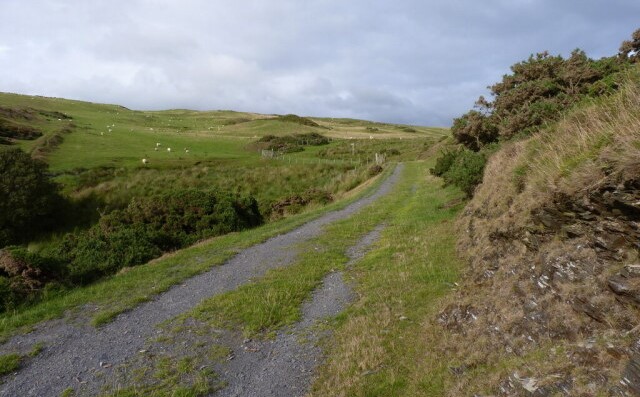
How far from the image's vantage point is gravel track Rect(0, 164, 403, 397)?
620 cm

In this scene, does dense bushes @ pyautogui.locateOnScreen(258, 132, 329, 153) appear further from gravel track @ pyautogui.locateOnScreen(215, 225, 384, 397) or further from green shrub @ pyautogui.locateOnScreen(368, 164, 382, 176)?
gravel track @ pyautogui.locateOnScreen(215, 225, 384, 397)

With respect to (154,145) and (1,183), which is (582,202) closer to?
(1,183)

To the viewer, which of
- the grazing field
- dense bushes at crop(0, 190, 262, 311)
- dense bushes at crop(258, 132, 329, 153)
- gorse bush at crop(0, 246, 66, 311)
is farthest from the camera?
dense bushes at crop(258, 132, 329, 153)

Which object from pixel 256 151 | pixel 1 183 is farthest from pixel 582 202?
pixel 256 151

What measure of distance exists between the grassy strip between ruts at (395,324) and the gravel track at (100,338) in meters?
3.14

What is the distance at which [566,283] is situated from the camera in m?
5.33

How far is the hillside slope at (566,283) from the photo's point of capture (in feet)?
13.9

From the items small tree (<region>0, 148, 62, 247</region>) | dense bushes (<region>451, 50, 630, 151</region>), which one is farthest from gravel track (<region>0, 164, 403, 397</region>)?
small tree (<region>0, 148, 62, 247</region>)

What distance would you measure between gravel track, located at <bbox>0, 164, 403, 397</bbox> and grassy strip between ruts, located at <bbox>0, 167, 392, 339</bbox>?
1.04ft

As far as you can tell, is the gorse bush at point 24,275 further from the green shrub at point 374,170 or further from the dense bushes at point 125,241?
the green shrub at point 374,170

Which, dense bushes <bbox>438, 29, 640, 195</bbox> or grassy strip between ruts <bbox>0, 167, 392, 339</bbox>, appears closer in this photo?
grassy strip between ruts <bbox>0, 167, 392, 339</bbox>

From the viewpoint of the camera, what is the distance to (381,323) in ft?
24.2

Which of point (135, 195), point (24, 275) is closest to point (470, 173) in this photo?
point (24, 275)

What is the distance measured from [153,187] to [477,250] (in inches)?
1121
